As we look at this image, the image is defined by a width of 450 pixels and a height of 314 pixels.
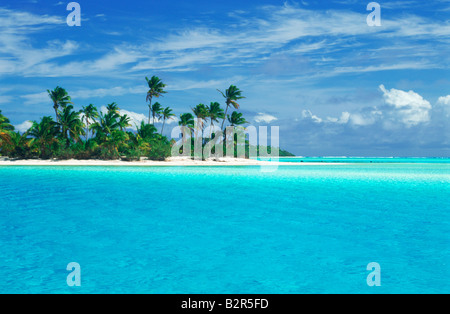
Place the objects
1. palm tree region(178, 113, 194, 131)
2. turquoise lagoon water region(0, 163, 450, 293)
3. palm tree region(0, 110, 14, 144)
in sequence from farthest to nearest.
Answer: palm tree region(178, 113, 194, 131) < palm tree region(0, 110, 14, 144) < turquoise lagoon water region(0, 163, 450, 293)

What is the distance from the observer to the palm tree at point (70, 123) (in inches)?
2207

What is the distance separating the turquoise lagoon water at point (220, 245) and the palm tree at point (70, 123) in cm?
3890

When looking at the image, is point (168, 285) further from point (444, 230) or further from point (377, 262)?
point (444, 230)

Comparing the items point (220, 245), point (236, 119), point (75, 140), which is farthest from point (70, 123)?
point (220, 245)

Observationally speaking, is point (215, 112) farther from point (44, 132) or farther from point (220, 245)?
point (220, 245)

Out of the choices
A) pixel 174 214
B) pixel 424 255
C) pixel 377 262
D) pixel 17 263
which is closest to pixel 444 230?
pixel 424 255

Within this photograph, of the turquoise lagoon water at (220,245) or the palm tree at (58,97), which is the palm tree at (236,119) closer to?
the palm tree at (58,97)

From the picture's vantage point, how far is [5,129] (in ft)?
184

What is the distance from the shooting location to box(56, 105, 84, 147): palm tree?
56062 millimetres

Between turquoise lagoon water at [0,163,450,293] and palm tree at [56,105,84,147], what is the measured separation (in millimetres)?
38897

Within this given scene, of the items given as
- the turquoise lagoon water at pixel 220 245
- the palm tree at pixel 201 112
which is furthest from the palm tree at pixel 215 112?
the turquoise lagoon water at pixel 220 245

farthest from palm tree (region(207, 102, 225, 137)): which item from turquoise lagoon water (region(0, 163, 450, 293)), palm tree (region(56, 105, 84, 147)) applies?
turquoise lagoon water (region(0, 163, 450, 293))

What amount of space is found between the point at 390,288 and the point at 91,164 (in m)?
52.9

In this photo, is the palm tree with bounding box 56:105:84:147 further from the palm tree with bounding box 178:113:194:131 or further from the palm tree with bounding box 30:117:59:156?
the palm tree with bounding box 178:113:194:131
